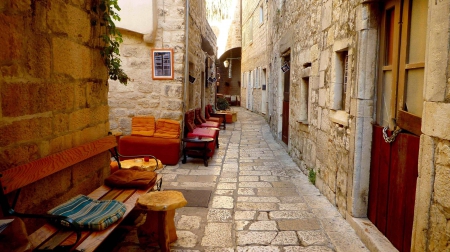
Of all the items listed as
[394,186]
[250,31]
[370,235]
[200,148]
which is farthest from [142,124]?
[250,31]

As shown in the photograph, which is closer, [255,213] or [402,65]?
[402,65]

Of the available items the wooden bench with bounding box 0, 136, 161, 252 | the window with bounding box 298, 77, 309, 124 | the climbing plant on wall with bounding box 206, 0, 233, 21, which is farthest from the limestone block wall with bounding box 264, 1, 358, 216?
the climbing plant on wall with bounding box 206, 0, 233, 21

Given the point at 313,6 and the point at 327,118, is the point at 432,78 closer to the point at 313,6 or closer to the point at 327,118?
the point at 327,118

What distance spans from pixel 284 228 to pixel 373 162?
1.09 meters

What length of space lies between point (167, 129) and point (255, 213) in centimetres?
307

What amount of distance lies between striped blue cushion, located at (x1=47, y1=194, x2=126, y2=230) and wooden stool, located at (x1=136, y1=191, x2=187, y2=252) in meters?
0.23

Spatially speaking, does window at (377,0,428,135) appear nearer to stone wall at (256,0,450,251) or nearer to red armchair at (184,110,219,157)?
stone wall at (256,0,450,251)

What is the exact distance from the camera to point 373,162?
3.22 meters

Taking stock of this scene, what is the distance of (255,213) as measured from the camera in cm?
378

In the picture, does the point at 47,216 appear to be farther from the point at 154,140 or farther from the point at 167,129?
the point at 167,129

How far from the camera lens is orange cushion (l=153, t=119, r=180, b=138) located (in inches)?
247

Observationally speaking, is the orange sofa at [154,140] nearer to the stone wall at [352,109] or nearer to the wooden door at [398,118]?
the stone wall at [352,109]

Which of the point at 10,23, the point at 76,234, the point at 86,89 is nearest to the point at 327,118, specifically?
the point at 86,89

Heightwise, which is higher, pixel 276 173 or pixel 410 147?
pixel 410 147
